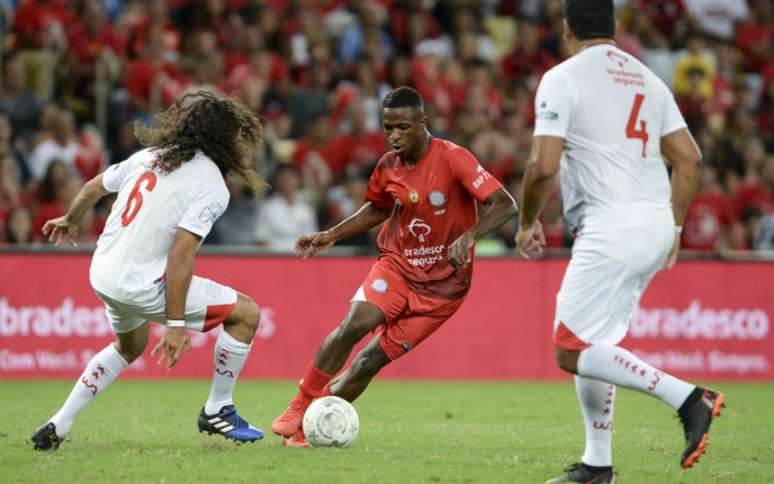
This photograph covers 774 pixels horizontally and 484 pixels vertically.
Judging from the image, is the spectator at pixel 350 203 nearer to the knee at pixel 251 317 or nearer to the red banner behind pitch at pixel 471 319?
the red banner behind pitch at pixel 471 319

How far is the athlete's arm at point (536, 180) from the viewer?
257 inches

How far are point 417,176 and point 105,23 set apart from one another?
10035 millimetres

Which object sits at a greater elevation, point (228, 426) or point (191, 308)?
point (191, 308)

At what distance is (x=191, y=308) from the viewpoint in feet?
26.1

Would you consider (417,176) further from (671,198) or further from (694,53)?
(694,53)

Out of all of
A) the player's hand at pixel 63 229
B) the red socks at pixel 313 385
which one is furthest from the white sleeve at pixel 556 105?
the player's hand at pixel 63 229

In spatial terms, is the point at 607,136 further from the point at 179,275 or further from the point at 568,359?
the point at 179,275

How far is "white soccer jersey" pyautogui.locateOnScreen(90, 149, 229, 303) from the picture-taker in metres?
7.73

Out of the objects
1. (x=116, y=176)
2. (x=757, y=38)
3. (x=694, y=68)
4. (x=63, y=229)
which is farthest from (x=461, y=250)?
(x=757, y=38)

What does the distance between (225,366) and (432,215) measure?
5.69 ft

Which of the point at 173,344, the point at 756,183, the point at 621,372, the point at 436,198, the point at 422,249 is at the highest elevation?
the point at 436,198

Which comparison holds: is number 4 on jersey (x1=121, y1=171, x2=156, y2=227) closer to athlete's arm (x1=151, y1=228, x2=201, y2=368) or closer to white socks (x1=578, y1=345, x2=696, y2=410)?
athlete's arm (x1=151, y1=228, x2=201, y2=368)

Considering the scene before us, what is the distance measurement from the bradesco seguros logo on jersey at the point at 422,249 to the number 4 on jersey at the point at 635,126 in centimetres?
231

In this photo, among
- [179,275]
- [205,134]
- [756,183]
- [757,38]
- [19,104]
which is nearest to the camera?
[179,275]
